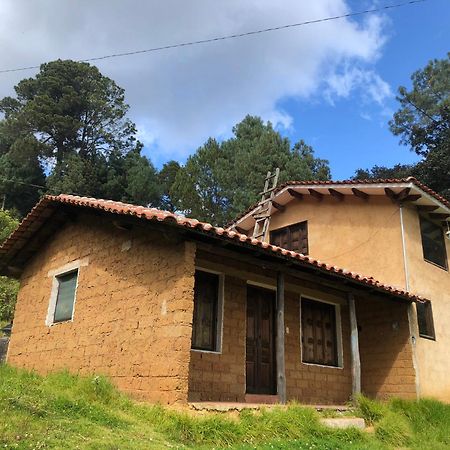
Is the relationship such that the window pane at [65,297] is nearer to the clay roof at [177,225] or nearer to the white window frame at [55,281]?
the white window frame at [55,281]

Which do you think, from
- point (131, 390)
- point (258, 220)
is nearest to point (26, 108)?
point (258, 220)

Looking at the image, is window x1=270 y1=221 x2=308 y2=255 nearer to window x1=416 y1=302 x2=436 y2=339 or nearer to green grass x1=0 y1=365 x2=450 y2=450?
window x1=416 y1=302 x2=436 y2=339

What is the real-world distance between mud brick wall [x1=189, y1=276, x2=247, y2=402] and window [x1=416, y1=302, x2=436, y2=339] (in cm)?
495

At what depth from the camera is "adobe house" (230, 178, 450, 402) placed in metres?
12.3

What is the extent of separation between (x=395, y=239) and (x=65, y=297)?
26.2ft

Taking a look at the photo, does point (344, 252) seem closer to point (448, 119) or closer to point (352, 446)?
point (352, 446)

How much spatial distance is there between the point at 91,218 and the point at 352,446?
674cm

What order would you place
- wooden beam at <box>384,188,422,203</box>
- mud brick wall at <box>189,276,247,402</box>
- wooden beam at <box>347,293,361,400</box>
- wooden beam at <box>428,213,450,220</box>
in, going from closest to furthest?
mud brick wall at <box>189,276,247,402</box>
wooden beam at <box>347,293,361,400</box>
wooden beam at <box>384,188,422,203</box>
wooden beam at <box>428,213,450,220</box>

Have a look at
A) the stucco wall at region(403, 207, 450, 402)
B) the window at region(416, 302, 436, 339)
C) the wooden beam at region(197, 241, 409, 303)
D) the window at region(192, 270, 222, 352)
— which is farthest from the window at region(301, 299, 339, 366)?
the window at region(192, 270, 222, 352)

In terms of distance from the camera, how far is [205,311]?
9.55m

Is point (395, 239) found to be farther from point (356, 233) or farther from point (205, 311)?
point (205, 311)

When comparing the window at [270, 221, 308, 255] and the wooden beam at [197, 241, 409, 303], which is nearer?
the wooden beam at [197, 241, 409, 303]

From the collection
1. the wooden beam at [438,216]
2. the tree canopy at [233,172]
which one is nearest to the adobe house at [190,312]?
the wooden beam at [438,216]

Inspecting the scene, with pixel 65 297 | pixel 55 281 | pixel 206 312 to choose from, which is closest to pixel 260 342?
pixel 206 312
